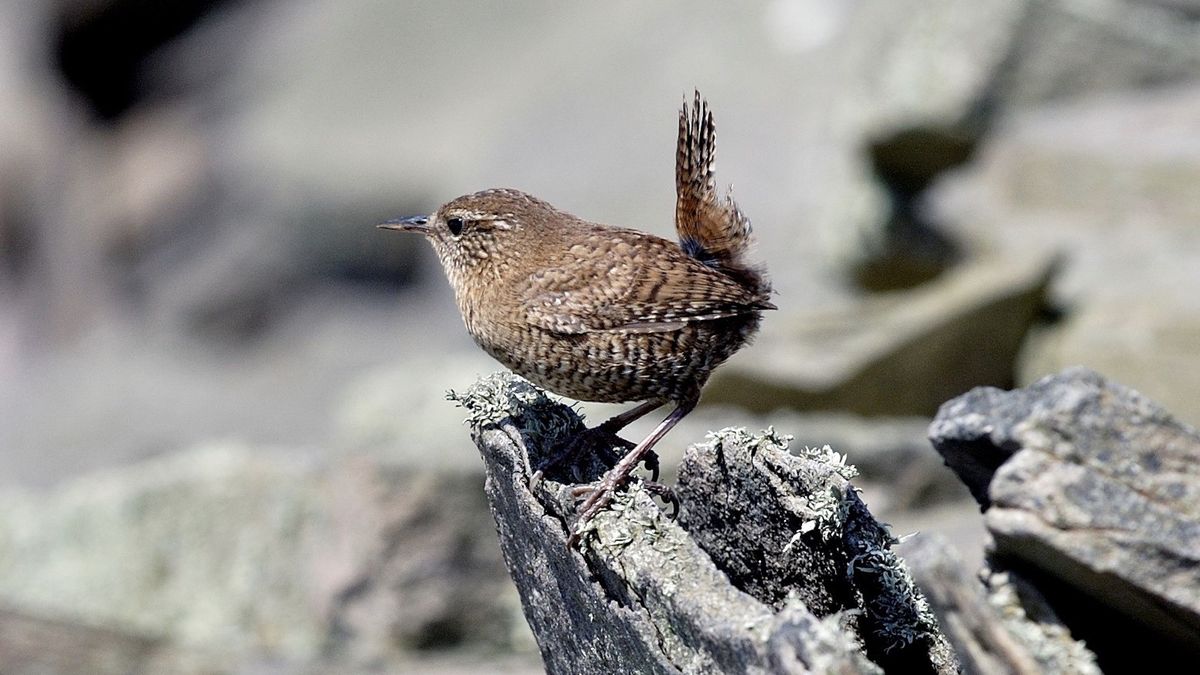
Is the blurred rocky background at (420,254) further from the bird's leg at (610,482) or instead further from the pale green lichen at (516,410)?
the pale green lichen at (516,410)

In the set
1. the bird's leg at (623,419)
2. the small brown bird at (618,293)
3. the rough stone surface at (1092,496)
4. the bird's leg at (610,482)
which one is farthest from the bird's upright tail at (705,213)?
the rough stone surface at (1092,496)

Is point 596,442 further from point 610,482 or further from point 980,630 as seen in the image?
point 980,630

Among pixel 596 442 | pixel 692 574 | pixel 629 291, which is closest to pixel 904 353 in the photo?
pixel 629 291

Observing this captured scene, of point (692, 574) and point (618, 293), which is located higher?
point (618, 293)

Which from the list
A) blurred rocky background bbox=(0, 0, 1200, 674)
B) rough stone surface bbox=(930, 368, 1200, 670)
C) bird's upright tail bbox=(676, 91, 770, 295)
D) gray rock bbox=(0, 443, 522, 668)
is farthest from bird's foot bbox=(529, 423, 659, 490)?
gray rock bbox=(0, 443, 522, 668)

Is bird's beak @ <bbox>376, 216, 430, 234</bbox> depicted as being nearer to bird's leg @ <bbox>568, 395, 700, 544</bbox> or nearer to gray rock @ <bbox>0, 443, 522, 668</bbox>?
bird's leg @ <bbox>568, 395, 700, 544</bbox>
